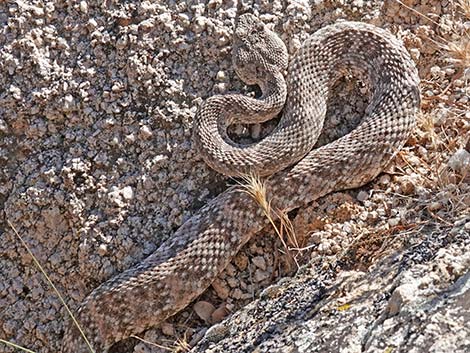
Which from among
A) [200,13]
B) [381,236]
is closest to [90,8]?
[200,13]

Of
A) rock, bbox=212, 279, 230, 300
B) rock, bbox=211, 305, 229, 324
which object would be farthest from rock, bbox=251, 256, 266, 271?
rock, bbox=211, 305, 229, 324

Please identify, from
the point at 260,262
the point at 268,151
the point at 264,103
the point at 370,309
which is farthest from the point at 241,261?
the point at 370,309

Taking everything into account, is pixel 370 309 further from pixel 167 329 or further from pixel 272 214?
pixel 167 329

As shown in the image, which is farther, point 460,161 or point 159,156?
point 159,156

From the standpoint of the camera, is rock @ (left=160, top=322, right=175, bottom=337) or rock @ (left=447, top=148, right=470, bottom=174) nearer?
rock @ (left=447, top=148, right=470, bottom=174)

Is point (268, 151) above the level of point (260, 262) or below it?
above

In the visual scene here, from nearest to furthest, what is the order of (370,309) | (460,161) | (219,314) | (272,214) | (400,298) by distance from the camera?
(400,298)
(370,309)
(460,161)
(219,314)
(272,214)

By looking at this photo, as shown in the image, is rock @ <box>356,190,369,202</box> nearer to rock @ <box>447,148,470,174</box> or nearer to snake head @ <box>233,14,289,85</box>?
rock @ <box>447,148,470,174</box>
